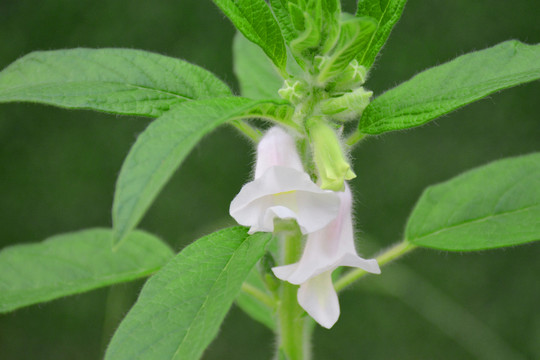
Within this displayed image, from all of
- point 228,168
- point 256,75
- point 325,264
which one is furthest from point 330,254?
point 228,168

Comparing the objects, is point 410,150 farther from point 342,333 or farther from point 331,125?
point 331,125

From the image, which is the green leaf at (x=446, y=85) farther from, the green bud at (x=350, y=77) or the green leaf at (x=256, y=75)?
the green leaf at (x=256, y=75)

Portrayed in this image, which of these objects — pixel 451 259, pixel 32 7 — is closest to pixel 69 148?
pixel 32 7

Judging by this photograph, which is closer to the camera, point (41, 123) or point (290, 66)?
point (290, 66)

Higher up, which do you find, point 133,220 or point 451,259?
point 133,220

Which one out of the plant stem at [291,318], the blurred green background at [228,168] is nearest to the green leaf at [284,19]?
A: the plant stem at [291,318]

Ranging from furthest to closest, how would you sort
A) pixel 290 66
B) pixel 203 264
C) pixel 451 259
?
pixel 451 259 → pixel 290 66 → pixel 203 264

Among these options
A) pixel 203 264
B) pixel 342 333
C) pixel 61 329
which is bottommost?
pixel 342 333
